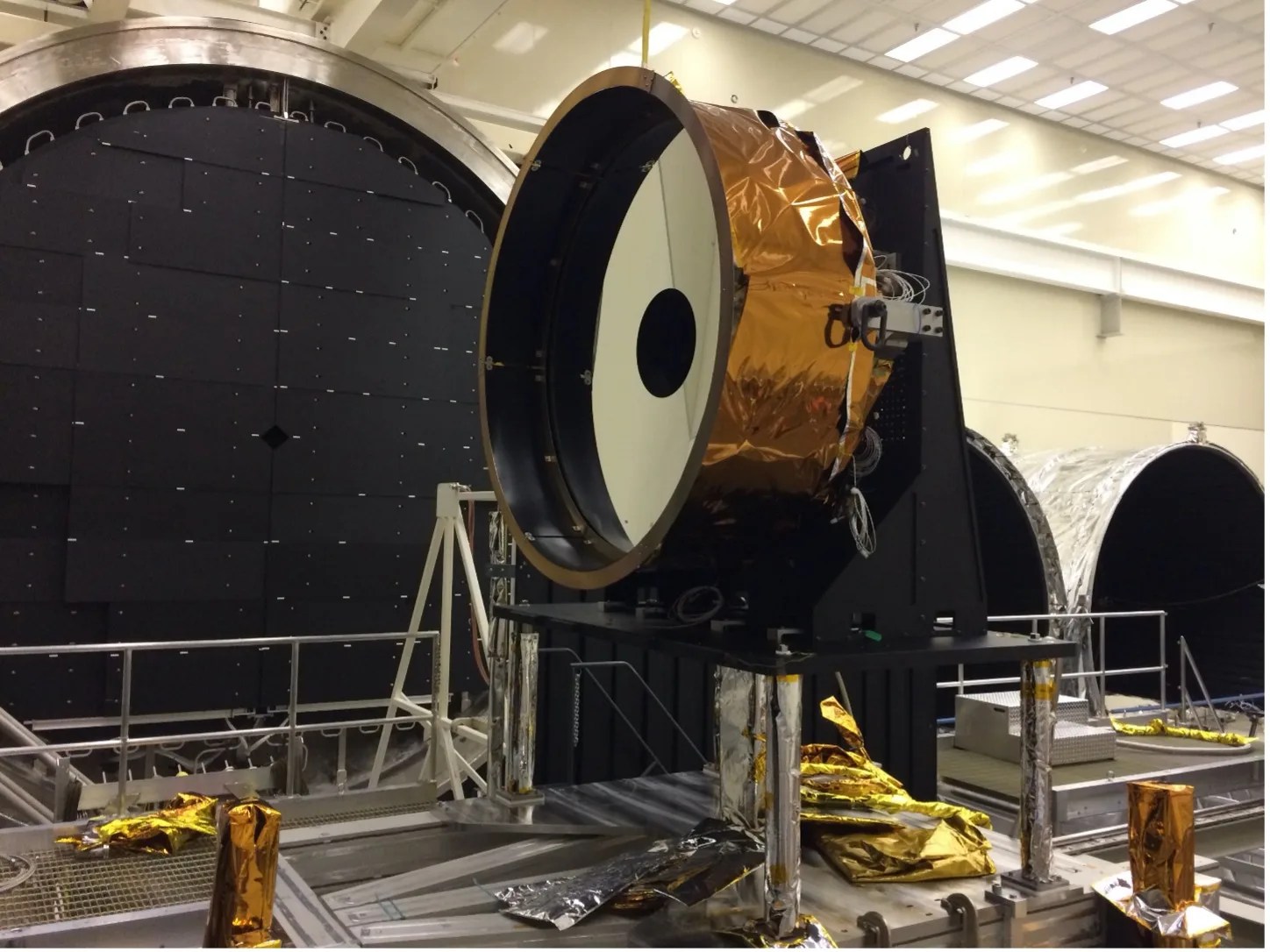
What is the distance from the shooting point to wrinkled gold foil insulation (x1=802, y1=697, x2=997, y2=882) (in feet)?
6.44

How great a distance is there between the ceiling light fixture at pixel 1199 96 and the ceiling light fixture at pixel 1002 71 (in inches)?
73.3

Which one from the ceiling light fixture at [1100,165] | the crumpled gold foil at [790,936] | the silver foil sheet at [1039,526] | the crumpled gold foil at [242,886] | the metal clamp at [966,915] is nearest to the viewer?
the crumpled gold foil at [242,886]

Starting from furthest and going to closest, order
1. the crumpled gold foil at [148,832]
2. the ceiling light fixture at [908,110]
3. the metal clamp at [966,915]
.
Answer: the ceiling light fixture at [908,110] → the crumpled gold foil at [148,832] → the metal clamp at [966,915]

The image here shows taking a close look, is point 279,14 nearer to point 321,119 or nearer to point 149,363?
point 321,119

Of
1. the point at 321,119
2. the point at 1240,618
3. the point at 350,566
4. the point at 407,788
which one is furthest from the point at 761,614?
the point at 1240,618

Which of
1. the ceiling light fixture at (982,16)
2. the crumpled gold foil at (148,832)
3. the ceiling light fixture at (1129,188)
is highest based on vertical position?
the ceiling light fixture at (982,16)

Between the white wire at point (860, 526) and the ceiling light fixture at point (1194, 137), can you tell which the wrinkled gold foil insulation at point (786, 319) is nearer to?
the white wire at point (860, 526)

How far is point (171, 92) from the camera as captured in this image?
4.72 m

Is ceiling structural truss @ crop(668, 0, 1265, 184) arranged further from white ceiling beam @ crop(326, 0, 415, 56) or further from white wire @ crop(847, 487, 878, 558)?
white wire @ crop(847, 487, 878, 558)

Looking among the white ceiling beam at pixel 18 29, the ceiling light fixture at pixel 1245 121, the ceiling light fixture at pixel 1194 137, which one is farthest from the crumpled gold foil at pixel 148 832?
the ceiling light fixture at pixel 1194 137

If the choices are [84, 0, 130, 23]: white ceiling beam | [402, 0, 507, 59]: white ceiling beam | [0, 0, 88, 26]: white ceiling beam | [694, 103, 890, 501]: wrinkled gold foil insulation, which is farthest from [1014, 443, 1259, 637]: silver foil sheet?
[0, 0, 88, 26]: white ceiling beam

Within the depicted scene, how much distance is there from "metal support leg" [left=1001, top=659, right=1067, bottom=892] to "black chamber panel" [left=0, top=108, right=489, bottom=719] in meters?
3.55

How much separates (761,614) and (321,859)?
1.09 meters

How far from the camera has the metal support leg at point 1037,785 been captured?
1.89m
